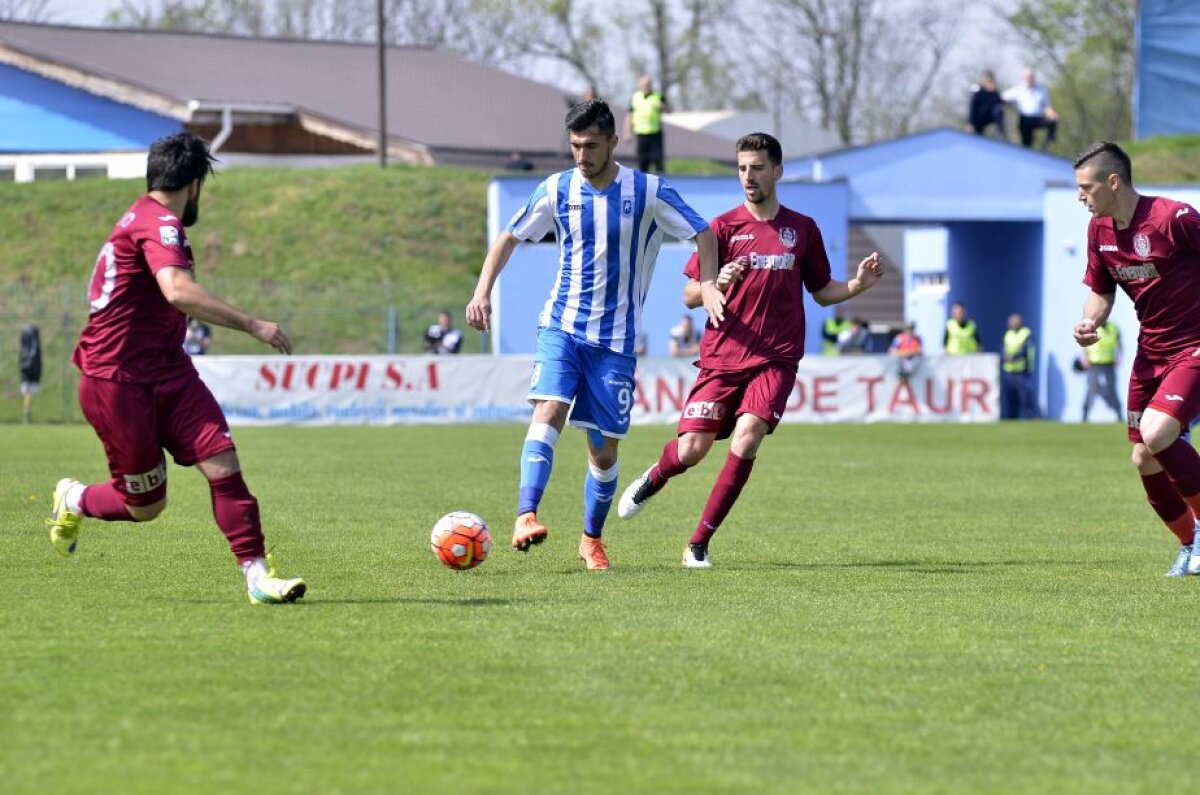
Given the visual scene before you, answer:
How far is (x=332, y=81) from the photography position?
5175 cm

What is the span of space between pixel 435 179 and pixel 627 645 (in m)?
37.5

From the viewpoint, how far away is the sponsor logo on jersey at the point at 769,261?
32.0ft

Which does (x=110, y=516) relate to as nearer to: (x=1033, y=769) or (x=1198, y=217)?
(x=1033, y=769)

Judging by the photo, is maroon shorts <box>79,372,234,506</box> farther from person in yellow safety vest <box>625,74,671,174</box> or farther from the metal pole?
the metal pole

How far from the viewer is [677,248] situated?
115ft

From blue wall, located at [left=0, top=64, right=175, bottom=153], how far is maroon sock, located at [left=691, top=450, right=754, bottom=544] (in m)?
39.8

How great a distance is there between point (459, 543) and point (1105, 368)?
958 inches

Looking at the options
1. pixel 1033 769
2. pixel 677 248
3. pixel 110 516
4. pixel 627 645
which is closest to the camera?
pixel 1033 769

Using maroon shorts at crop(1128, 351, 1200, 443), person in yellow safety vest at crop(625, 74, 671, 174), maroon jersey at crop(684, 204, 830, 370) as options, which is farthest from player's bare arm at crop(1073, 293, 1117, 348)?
person in yellow safety vest at crop(625, 74, 671, 174)

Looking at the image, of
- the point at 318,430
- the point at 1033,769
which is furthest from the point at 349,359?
the point at 1033,769

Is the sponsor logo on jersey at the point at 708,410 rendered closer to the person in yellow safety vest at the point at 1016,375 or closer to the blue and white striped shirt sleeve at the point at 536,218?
the blue and white striped shirt sleeve at the point at 536,218

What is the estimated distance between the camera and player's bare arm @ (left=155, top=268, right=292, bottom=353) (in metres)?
7.09

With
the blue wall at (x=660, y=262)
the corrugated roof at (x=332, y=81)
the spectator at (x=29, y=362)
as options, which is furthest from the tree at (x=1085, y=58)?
the spectator at (x=29, y=362)

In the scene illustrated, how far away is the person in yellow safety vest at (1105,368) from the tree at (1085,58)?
31704 mm
